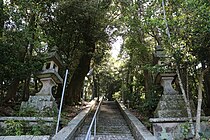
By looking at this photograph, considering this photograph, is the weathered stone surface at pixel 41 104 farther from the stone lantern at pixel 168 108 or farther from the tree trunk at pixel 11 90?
the stone lantern at pixel 168 108

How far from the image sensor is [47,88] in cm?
757

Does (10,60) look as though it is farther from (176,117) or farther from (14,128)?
(176,117)

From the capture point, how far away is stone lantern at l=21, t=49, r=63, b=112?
7100mm

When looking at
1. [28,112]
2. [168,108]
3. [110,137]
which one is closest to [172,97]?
[168,108]

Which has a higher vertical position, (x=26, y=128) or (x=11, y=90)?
(x=11, y=90)

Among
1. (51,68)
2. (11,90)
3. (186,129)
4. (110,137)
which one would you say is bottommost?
(110,137)

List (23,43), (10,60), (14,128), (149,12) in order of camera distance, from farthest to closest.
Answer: (23,43)
(10,60)
(149,12)
(14,128)

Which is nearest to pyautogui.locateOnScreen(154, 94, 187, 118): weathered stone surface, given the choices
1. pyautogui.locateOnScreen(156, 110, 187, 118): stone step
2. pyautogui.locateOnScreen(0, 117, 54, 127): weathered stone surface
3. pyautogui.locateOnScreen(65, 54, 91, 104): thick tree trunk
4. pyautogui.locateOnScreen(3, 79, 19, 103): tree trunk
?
pyautogui.locateOnScreen(156, 110, 187, 118): stone step

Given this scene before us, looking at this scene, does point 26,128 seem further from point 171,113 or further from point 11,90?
point 171,113

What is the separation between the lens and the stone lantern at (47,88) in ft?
23.3

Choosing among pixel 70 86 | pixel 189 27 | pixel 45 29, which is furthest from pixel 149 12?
pixel 70 86

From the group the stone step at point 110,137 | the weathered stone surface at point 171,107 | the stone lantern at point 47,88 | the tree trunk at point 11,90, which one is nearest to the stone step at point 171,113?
the weathered stone surface at point 171,107

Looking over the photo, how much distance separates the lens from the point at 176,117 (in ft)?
19.3

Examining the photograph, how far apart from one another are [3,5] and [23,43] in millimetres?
1523
